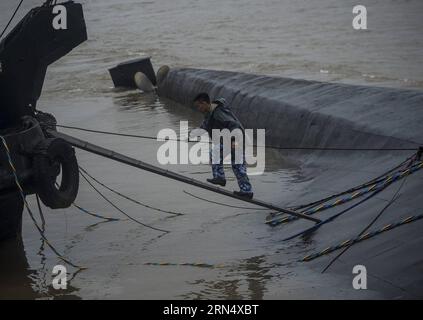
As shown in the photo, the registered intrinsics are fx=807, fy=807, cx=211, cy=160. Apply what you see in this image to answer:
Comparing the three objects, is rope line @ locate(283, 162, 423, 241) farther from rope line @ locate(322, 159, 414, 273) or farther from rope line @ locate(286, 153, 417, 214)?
rope line @ locate(286, 153, 417, 214)

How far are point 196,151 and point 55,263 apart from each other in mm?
7544

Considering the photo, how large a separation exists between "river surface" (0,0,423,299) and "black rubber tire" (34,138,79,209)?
1.04 metres

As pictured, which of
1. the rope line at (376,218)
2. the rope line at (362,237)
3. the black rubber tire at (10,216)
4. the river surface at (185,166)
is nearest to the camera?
the rope line at (376,218)

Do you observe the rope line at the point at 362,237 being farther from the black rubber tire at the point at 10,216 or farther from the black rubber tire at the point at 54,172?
the black rubber tire at the point at 10,216

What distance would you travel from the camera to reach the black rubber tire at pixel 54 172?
12.7 meters

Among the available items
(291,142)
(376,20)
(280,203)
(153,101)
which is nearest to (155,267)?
(280,203)

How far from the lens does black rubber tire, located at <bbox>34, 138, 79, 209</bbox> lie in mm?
12688

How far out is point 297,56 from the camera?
115ft

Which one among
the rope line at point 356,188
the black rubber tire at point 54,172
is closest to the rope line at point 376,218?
the rope line at point 356,188

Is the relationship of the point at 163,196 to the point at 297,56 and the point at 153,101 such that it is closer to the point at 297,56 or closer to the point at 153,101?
the point at 153,101

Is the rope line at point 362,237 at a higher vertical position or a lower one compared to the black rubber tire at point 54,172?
lower

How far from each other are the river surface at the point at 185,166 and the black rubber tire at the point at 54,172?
104 centimetres

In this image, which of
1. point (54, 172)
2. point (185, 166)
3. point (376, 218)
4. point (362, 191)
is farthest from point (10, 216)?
point (376, 218)

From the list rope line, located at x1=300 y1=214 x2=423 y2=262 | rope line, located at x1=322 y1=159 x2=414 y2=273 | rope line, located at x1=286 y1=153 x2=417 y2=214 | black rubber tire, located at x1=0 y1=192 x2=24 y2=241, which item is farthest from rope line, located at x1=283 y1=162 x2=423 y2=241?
black rubber tire, located at x1=0 y1=192 x2=24 y2=241
